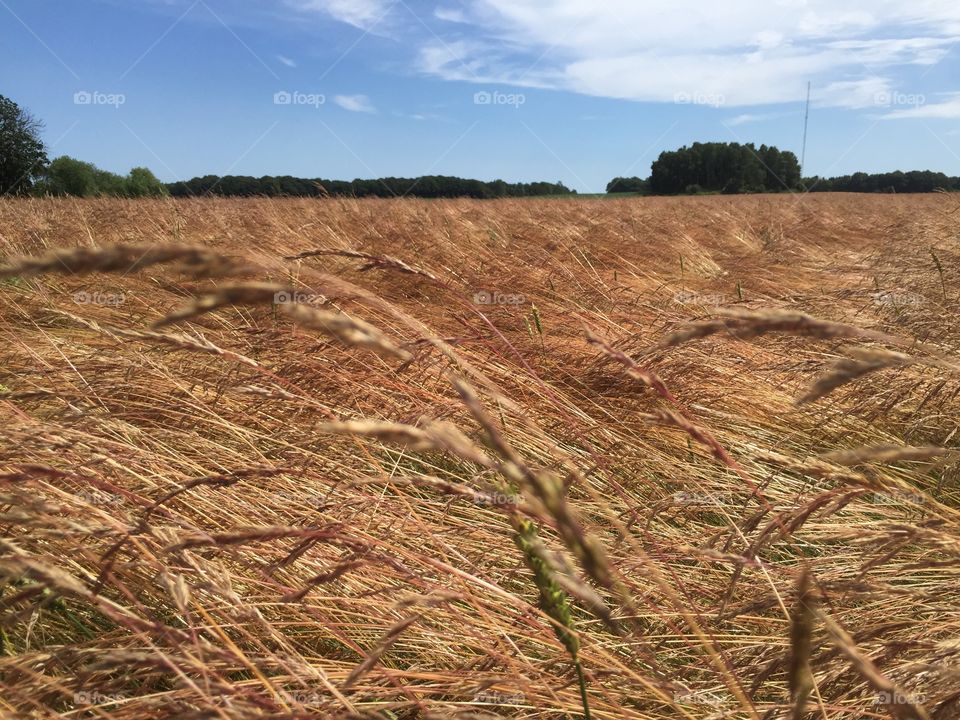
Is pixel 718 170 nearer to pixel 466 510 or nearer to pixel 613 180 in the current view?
pixel 613 180

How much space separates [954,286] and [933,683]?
9.77 feet

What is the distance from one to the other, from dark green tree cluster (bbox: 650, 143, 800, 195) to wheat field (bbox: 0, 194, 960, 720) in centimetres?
4938

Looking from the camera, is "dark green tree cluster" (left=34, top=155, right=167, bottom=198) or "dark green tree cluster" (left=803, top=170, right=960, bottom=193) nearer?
"dark green tree cluster" (left=34, top=155, right=167, bottom=198)

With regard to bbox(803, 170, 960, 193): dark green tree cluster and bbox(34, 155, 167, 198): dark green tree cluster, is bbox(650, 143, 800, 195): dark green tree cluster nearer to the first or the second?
bbox(803, 170, 960, 193): dark green tree cluster

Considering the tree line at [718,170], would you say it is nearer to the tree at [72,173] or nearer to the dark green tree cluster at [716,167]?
the dark green tree cluster at [716,167]

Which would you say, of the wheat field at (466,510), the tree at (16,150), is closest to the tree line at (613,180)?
the tree at (16,150)

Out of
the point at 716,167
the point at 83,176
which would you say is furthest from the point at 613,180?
the point at 83,176

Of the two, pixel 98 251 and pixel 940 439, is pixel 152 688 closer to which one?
pixel 98 251

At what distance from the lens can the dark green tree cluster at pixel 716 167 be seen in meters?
48.3

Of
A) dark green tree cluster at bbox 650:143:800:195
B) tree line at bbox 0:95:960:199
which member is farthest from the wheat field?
dark green tree cluster at bbox 650:143:800:195

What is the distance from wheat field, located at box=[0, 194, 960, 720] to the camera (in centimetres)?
76

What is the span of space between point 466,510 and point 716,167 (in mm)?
53677

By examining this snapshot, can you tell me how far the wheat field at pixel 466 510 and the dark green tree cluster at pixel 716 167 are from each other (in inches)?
1944

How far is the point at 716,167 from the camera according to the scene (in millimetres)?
49344
